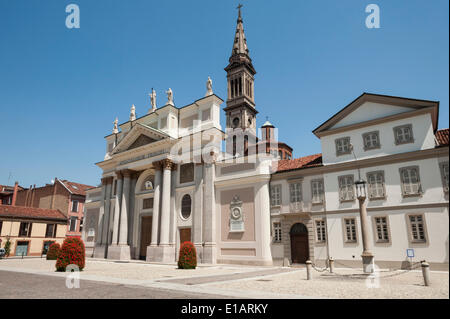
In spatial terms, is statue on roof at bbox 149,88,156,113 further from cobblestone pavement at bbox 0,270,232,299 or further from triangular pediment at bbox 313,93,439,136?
cobblestone pavement at bbox 0,270,232,299

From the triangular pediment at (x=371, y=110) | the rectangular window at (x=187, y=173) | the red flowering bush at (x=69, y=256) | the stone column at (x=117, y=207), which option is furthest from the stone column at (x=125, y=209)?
the triangular pediment at (x=371, y=110)

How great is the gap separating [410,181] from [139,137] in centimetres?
2760

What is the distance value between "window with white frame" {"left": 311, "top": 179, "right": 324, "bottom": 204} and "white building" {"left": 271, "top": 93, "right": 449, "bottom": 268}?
8 cm

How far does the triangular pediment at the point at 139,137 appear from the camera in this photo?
3266 centimetres

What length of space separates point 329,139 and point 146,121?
22361mm

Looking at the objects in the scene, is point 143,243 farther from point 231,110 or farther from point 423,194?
point 231,110

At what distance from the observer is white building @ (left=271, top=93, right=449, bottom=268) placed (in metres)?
19.1

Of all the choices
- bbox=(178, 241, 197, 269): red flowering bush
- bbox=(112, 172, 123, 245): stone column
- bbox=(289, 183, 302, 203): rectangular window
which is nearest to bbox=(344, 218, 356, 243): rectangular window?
bbox=(289, 183, 302, 203): rectangular window

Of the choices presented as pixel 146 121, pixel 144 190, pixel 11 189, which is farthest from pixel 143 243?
pixel 11 189

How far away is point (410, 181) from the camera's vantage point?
20.0 meters

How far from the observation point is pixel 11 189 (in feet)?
194

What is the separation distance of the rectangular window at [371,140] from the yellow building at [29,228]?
43.7 metres

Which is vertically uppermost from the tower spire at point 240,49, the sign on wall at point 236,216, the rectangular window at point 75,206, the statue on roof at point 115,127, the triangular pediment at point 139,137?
the tower spire at point 240,49

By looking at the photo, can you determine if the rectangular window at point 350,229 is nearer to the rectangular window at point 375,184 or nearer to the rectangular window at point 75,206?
the rectangular window at point 375,184
